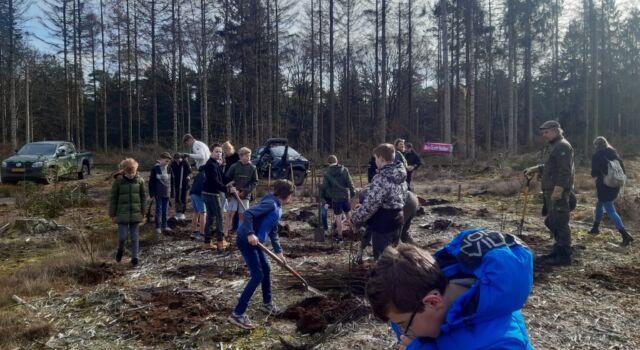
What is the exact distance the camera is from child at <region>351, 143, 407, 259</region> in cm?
548

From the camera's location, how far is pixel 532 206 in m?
12.9

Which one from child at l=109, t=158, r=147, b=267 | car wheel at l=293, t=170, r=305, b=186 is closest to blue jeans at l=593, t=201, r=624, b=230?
child at l=109, t=158, r=147, b=267

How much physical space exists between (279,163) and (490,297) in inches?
625

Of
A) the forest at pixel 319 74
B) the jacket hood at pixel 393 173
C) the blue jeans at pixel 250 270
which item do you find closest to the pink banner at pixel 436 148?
the forest at pixel 319 74

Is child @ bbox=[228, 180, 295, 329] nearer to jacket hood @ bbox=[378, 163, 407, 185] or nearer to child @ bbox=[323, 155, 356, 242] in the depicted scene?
jacket hood @ bbox=[378, 163, 407, 185]

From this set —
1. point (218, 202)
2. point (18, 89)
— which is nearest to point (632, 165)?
point (218, 202)

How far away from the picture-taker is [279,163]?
675 inches

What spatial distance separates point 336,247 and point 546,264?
3.28m

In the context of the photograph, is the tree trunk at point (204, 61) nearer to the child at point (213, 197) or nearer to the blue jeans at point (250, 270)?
the child at point (213, 197)

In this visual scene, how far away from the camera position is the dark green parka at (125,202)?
716 cm

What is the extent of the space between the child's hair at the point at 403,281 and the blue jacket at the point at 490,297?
0.31ft

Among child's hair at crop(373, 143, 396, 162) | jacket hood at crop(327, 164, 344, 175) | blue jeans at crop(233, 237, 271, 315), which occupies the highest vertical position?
child's hair at crop(373, 143, 396, 162)

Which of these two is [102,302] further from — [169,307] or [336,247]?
[336,247]

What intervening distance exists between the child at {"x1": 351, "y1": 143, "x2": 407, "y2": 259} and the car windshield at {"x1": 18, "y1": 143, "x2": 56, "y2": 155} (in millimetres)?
17579
